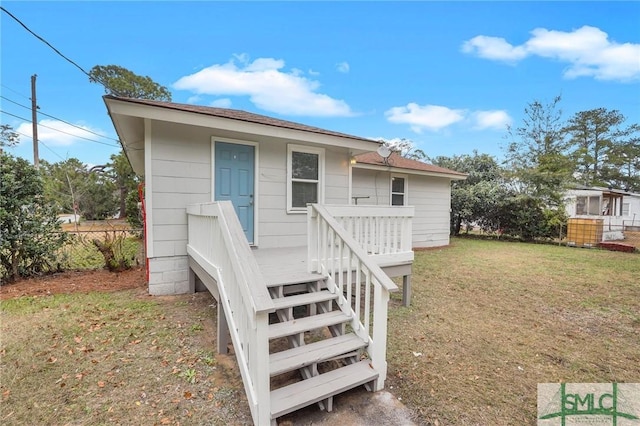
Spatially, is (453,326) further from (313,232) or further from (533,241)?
(533,241)

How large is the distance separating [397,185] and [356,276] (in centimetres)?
840

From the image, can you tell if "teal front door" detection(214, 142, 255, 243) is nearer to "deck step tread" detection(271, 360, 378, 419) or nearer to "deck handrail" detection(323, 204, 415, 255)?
"deck handrail" detection(323, 204, 415, 255)

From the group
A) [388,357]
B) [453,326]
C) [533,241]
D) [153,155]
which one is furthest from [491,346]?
[533,241]

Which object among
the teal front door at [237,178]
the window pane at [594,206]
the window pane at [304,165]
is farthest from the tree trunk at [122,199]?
the window pane at [594,206]

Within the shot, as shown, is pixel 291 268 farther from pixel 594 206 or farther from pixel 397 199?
pixel 594 206

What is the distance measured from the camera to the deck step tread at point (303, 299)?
9.58ft

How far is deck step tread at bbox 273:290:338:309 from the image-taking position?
9.58 feet

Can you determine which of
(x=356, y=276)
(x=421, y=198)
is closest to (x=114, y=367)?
(x=356, y=276)

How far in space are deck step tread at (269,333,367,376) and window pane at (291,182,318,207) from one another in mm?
3609

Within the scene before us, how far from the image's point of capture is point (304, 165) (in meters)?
6.13

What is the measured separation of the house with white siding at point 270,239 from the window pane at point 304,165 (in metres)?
0.02

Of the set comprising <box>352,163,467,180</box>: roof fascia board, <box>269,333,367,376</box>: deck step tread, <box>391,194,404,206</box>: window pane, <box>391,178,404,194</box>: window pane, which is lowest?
<box>269,333,367,376</box>: deck step tread

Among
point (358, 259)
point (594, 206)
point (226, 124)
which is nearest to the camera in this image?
point (358, 259)

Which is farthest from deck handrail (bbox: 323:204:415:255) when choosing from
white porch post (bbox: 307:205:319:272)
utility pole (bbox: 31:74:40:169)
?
utility pole (bbox: 31:74:40:169)
